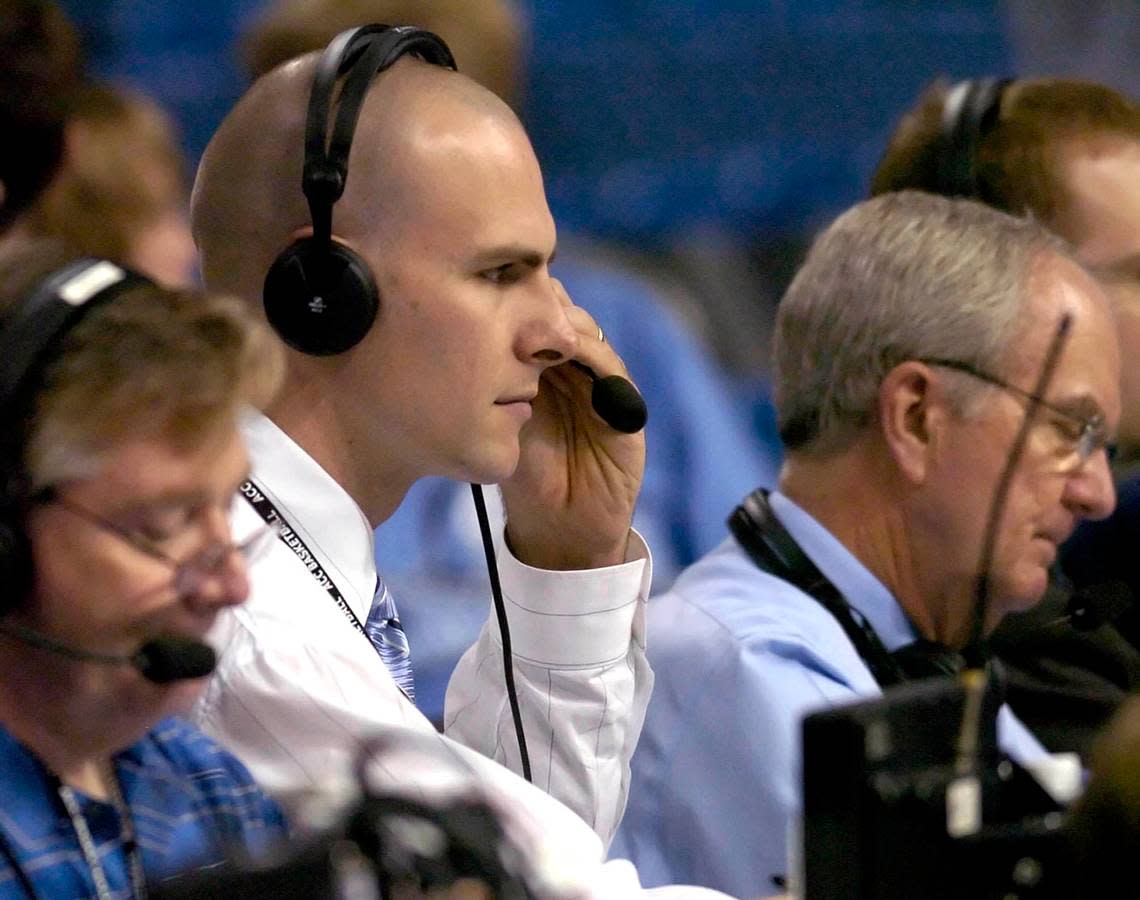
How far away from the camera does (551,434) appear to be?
162 centimetres

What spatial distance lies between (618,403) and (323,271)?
329 mm

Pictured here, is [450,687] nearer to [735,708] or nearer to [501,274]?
[735,708]

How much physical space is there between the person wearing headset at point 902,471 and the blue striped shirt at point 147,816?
546 mm

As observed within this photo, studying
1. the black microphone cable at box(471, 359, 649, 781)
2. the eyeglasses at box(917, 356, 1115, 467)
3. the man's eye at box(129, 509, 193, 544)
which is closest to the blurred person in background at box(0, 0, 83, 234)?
the black microphone cable at box(471, 359, 649, 781)

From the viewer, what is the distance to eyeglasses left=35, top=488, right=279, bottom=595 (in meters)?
1.02

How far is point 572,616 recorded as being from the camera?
158 centimetres

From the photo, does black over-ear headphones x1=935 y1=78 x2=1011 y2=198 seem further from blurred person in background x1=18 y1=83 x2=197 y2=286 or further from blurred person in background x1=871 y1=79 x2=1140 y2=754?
blurred person in background x1=18 y1=83 x2=197 y2=286

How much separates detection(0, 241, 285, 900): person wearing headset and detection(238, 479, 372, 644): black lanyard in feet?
0.77

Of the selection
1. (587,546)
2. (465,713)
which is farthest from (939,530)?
A: (465,713)

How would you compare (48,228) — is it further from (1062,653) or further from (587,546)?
(1062,653)

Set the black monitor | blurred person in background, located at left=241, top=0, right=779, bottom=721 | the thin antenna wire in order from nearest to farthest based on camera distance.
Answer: the black monitor → the thin antenna wire → blurred person in background, located at left=241, top=0, right=779, bottom=721

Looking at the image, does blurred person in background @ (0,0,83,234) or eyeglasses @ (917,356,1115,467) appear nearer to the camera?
eyeglasses @ (917,356,1115,467)

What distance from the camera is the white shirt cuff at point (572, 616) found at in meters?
1.57

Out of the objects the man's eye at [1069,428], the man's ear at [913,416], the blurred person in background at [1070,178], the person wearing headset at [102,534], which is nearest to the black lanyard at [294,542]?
the person wearing headset at [102,534]
